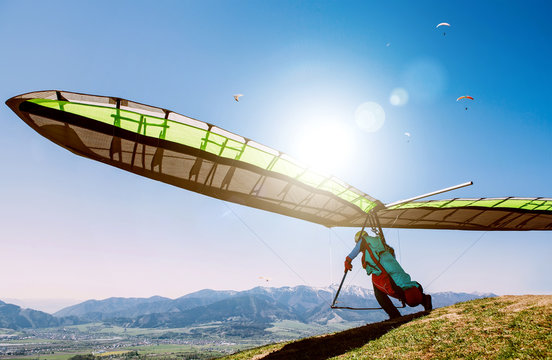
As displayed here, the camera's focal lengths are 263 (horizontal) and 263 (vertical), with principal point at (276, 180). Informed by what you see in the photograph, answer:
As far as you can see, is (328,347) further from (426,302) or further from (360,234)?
(360,234)

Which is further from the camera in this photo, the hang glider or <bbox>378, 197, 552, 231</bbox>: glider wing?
<bbox>378, 197, 552, 231</bbox>: glider wing

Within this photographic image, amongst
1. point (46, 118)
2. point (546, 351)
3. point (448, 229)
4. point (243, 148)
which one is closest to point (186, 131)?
point (243, 148)

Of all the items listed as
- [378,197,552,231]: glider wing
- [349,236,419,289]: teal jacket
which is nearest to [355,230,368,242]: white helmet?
[349,236,419,289]: teal jacket

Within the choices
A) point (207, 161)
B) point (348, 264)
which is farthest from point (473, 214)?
point (207, 161)

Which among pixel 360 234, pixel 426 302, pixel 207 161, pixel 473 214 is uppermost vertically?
pixel 207 161

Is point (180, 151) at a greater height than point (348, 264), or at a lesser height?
greater

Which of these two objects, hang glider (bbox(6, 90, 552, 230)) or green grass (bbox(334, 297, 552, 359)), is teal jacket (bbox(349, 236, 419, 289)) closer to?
hang glider (bbox(6, 90, 552, 230))

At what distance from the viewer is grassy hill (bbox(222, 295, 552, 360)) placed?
255 inches

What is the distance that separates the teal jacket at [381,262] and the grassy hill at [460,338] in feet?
6.19

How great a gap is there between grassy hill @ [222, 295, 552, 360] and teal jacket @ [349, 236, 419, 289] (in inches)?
74.3

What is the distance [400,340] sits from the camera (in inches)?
336

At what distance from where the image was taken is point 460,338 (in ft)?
25.1

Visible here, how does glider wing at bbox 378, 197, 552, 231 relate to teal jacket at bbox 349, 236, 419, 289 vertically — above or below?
above

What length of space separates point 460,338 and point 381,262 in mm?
5639
